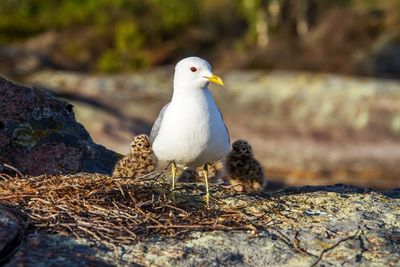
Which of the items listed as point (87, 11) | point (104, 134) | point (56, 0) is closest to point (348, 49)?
point (104, 134)

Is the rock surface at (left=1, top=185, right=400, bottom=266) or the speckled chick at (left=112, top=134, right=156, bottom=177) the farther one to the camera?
the speckled chick at (left=112, top=134, right=156, bottom=177)

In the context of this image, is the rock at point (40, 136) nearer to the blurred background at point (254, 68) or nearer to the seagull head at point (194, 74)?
the seagull head at point (194, 74)

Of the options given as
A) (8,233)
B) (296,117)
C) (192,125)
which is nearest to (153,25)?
(296,117)

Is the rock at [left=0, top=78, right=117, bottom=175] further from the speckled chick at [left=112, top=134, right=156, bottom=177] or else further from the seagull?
the seagull

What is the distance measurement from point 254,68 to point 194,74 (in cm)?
2966

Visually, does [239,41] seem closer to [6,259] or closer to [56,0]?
[56,0]

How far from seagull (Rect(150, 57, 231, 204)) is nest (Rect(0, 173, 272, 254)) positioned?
37 cm

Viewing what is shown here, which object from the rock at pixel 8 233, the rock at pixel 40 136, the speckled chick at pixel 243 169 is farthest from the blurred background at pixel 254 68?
the rock at pixel 8 233

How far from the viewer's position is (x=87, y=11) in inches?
2042

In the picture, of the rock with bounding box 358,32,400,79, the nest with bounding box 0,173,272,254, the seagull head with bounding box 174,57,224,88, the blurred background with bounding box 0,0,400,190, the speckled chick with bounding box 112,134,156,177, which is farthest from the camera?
the rock with bounding box 358,32,400,79

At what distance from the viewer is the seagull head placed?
838cm

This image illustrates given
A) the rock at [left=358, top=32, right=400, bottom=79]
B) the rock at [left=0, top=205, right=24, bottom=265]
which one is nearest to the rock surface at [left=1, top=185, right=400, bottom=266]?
the rock at [left=0, top=205, right=24, bottom=265]

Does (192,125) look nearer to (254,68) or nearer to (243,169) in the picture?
(243,169)

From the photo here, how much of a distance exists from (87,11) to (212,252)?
1820 inches
